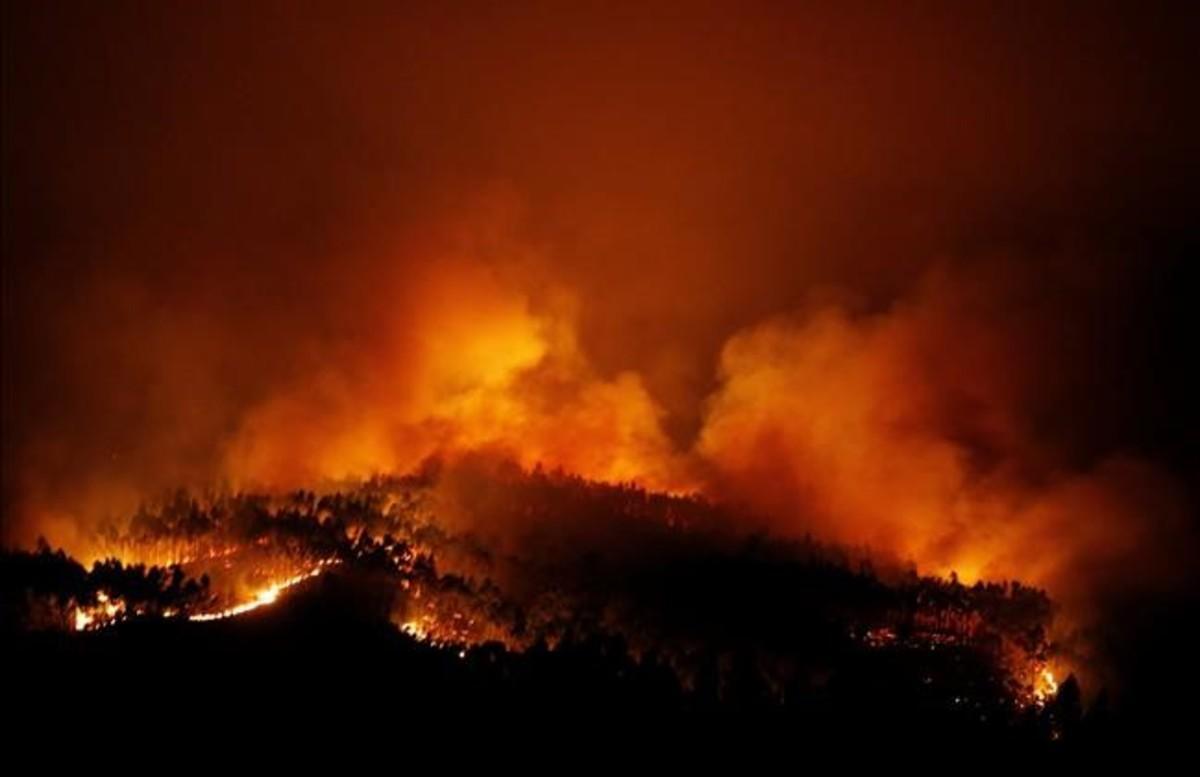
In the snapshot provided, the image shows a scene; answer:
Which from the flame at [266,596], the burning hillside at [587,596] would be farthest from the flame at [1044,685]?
the flame at [266,596]

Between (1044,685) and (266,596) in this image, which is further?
(1044,685)

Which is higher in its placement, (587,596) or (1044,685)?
(587,596)

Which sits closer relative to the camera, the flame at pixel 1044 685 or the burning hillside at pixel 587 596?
the burning hillside at pixel 587 596

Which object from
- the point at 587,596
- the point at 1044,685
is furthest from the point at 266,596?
the point at 1044,685

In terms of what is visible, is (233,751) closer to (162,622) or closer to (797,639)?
(162,622)

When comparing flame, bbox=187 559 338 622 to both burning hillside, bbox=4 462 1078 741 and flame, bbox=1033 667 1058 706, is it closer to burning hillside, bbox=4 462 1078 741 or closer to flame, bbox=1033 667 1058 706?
burning hillside, bbox=4 462 1078 741

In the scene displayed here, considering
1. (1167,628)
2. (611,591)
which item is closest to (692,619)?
(611,591)

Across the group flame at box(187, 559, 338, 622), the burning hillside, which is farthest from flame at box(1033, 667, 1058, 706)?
flame at box(187, 559, 338, 622)

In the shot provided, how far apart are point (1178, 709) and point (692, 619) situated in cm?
1248

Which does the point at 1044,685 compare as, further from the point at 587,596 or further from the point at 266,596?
the point at 266,596

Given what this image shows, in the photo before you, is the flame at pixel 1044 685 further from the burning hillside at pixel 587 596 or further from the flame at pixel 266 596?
the flame at pixel 266 596

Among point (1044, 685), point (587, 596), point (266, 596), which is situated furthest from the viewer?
point (1044, 685)

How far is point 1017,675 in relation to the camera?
29.1 metres

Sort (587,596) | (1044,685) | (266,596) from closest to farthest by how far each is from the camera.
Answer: (266,596), (587,596), (1044,685)
